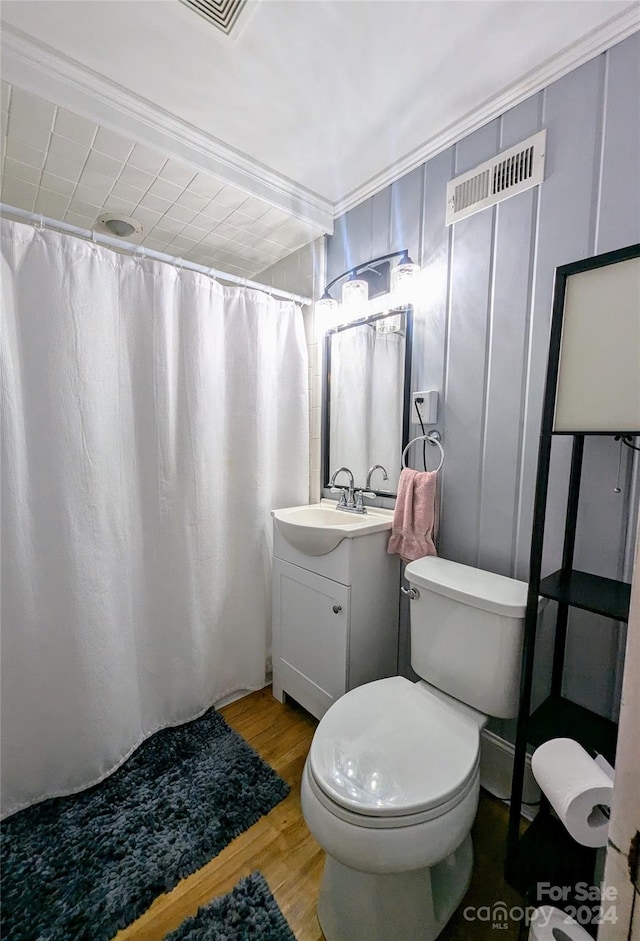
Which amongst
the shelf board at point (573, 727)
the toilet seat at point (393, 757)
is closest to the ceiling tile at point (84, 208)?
the toilet seat at point (393, 757)

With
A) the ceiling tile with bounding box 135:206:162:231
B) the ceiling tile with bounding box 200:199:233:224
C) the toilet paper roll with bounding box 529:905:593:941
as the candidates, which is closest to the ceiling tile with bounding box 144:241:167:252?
the ceiling tile with bounding box 135:206:162:231

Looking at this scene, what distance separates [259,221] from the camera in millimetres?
1802

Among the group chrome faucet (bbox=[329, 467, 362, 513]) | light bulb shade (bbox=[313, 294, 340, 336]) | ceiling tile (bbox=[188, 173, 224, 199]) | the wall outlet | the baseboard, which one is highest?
ceiling tile (bbox=[188, 173, 224, 199])

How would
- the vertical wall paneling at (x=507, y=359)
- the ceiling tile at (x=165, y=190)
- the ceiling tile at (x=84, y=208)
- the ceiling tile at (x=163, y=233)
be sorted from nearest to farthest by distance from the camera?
1. the vertical wall paneling at (x=507, y=359)
2. the ceiling tile at (x=165, y=190)
3. the ceiling tile at (x=84, y=208)
4. the ceiling tile at (x=163, y=233)

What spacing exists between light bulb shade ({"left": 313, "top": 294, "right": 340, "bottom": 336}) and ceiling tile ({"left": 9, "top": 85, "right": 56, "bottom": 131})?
1.13 meters

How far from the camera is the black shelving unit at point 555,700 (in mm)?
907

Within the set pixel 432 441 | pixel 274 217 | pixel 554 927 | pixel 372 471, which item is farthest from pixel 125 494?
pixel 554 927

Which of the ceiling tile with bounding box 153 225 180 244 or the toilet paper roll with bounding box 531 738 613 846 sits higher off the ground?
the ceiling tile with bounding box 153 225 180 244

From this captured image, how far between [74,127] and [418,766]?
7.09 feet

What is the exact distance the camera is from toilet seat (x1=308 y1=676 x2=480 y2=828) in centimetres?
81

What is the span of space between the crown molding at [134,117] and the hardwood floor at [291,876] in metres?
2.31

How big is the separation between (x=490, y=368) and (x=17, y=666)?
185 centimetres

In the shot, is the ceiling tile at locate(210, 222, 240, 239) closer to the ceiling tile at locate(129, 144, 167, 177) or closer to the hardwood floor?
the ceiling tile at locate(129, 144, 167, 177)

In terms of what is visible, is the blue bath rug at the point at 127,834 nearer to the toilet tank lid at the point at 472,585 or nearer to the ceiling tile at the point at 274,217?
the toilet tank lid at the point at 472,585
